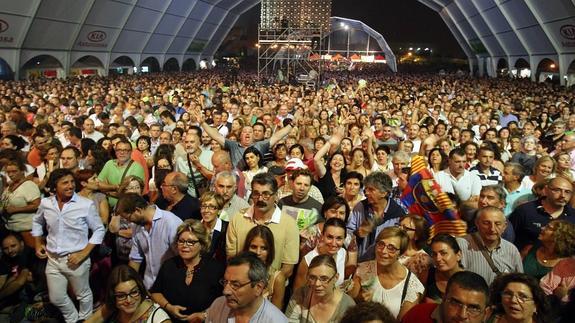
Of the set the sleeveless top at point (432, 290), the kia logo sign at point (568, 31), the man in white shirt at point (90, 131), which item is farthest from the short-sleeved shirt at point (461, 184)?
the kia logo sign at point (568, 31)

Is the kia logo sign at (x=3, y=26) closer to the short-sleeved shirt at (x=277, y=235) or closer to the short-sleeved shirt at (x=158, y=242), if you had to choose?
the short-sleeved shirt at (x=158, y=242)

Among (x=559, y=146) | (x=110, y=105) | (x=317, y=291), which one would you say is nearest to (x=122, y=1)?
(x=110, y=105)

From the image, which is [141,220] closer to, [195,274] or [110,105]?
[195,274]

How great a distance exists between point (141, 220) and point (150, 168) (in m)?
2.81

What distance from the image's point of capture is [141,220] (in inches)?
155

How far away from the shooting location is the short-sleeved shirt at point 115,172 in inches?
216

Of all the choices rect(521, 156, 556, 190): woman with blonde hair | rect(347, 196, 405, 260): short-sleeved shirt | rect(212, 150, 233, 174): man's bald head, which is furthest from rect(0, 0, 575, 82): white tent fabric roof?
rect(212, 150, 233, 174): man's bald head

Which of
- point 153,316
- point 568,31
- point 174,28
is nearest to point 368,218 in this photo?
point 153,316

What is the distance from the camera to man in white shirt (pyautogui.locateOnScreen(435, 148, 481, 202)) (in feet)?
17.3

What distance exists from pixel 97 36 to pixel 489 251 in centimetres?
3127

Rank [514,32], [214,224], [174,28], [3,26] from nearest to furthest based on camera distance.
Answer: [214,224]
[3,26]
[514,32]
[174,28]

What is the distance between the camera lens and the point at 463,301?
2.62 metres

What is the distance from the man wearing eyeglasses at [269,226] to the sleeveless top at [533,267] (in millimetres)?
1791

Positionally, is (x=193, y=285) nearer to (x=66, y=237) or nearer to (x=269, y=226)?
(x=269, y=226)
